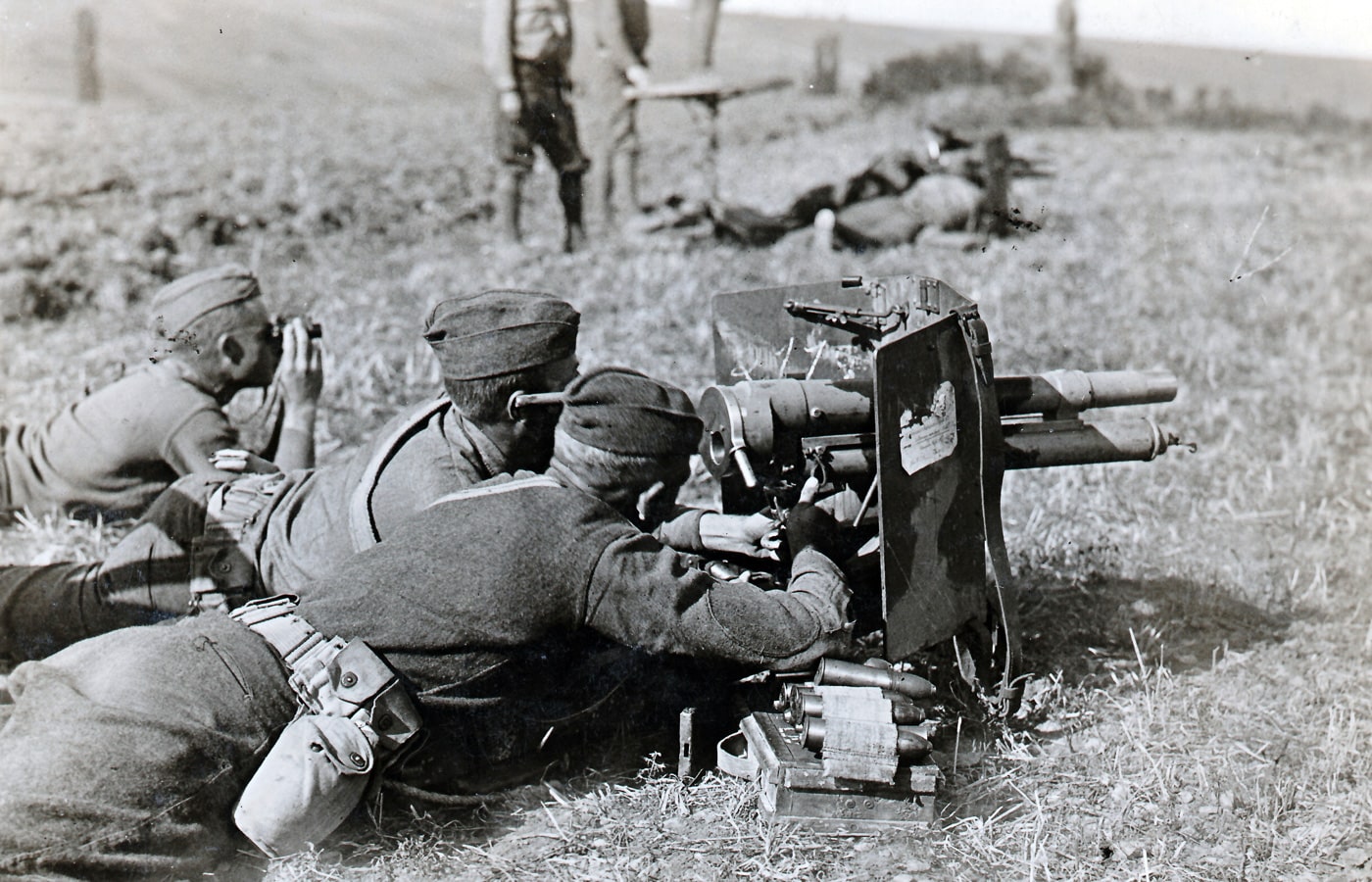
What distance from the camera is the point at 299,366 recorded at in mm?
5180

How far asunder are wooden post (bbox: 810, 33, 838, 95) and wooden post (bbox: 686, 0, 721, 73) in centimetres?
552

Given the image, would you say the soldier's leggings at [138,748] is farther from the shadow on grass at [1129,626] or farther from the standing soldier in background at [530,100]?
the standing soldier in background at [530,100]

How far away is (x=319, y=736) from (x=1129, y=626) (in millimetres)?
3326

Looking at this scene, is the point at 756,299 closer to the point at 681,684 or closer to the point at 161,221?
the point at 681,684

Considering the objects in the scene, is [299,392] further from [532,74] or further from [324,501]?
[532,74]

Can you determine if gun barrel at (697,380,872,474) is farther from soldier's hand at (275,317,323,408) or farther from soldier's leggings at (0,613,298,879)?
soldier's hand at (275,317,323,408)

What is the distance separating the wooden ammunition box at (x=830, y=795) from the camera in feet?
11.2

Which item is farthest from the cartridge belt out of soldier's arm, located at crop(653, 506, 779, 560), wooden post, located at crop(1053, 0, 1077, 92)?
wooden post, located at crop(1053, 0, 1077, 92)

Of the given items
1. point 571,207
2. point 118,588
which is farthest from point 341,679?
point 571,207

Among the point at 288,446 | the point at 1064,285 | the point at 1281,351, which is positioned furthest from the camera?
the point at 1064,285

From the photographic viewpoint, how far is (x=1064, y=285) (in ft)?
33.1

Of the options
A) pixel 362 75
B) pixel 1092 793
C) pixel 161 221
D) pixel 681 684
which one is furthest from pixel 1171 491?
pixel 362 75

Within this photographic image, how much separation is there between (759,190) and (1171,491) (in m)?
6.80

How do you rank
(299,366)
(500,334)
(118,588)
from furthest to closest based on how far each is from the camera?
1. (299,366)
2. (118,588)
3. (500,334)
